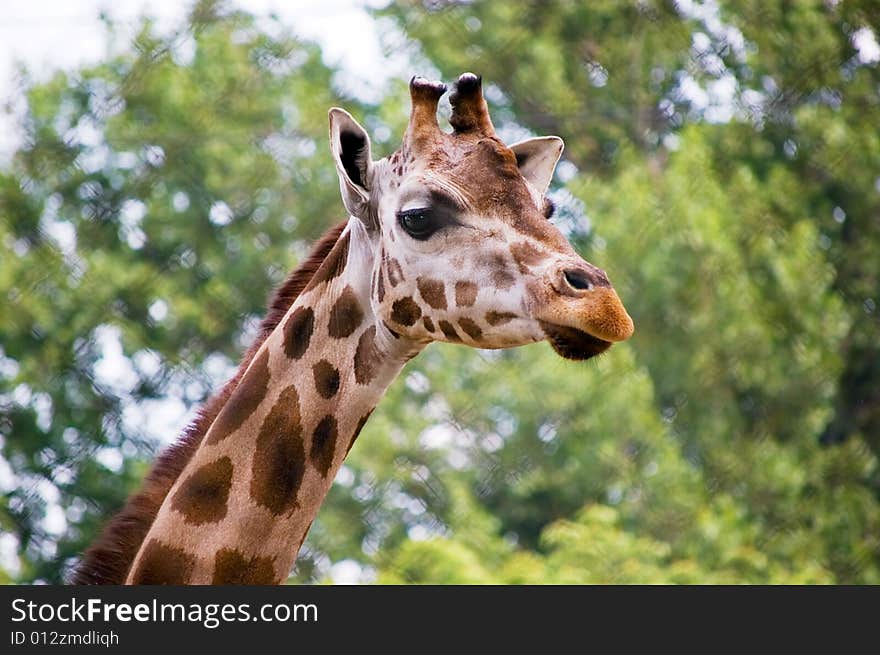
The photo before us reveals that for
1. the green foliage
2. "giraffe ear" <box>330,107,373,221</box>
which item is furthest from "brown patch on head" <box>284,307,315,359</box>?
the green foliage

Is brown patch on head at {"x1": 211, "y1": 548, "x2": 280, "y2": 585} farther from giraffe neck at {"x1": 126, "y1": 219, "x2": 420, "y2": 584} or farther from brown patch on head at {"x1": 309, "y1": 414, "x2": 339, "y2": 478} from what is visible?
brown patch on head at {"x1": 309, "y1": 414, "x2": 339, "y2": 478}

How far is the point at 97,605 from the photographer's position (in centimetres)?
262

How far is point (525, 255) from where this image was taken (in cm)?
254

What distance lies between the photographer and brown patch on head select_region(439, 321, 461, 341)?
2.61 metres

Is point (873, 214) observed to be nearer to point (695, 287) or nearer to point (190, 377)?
point (695, 287)

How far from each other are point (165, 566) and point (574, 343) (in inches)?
34.3

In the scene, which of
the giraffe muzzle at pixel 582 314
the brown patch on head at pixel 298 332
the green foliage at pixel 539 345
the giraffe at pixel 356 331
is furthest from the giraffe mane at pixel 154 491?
the green foliage at pixel 539 345

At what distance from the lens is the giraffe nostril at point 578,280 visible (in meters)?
2.43

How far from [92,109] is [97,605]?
6.53 metres

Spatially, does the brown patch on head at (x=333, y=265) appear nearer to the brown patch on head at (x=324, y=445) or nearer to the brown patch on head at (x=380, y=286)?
the brown patch on head at (x=380, y=286)

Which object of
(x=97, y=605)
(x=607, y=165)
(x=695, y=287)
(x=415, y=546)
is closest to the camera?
(x=97, y=605)

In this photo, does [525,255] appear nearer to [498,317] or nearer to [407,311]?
[498,317]

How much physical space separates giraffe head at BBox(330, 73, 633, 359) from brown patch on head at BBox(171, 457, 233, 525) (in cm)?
43

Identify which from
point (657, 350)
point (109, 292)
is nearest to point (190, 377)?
point (109, 292)
